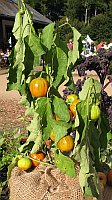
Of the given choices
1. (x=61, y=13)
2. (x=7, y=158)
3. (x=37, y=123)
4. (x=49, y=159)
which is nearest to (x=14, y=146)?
(x=7, y=158)

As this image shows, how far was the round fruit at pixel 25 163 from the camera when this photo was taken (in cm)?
210

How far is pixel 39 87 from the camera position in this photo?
188cm

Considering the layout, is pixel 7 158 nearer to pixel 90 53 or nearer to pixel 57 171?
pixel 57 171

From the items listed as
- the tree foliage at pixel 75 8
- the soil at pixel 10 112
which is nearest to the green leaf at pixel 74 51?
the soil at pixel 10 112

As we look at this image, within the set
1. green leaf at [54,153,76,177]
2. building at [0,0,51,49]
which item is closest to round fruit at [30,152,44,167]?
green leaf at [54,153,76,177]

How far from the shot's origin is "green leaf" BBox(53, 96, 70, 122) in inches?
74.4

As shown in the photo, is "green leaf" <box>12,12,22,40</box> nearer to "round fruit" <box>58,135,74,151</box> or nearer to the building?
"round fruit" <box>58,135,74,151</box>

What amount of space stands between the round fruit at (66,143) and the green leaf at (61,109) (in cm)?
12

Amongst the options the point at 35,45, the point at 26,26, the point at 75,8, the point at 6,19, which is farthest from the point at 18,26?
the point at 75,8

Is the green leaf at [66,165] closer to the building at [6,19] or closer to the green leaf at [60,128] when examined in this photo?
the green leaf at [60,128]

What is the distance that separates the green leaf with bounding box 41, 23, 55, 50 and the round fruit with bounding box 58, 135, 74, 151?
44 centimetres

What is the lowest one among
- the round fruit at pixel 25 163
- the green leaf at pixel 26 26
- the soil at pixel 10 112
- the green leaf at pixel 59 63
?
the soil at pixel 10 112

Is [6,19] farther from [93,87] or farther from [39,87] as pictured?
[93,87]

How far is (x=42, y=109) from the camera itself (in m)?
A: 1.87
